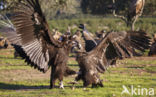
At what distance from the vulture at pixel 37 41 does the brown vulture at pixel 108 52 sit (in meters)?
0.55

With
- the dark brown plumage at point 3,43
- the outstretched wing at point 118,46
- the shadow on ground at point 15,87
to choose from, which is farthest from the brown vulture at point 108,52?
the dark brown plumage at point 3,43

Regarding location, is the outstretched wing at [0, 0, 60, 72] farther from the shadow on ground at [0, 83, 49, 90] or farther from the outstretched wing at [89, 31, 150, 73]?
the outstretched wing at [89, 31, 150, 73]

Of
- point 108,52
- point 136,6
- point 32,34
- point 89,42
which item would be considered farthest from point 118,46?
point 136,6

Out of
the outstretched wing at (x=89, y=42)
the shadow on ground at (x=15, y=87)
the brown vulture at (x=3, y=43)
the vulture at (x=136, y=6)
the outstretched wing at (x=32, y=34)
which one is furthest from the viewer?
the brown vulture at (x=3, y=43)

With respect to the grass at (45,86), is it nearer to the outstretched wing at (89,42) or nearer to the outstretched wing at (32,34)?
the outstretched wing at (32,34)

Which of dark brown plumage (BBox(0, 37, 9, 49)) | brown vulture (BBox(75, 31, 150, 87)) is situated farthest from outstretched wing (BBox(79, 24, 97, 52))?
dark brown plumage (BBox(0, 37, 9, 49))

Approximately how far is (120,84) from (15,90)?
3213mm

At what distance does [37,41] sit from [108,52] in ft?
6.54

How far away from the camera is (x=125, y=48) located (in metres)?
8.09

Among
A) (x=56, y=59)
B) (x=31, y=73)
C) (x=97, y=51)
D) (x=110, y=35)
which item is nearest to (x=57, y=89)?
(x=56, y=59)

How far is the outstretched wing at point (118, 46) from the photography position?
7.93m

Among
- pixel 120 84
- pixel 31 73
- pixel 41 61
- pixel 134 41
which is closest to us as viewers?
pixel 134 41

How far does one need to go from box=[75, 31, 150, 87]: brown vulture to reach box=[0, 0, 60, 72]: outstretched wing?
1000 mm

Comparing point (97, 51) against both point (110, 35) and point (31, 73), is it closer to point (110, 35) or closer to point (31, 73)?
point (110, 35)
